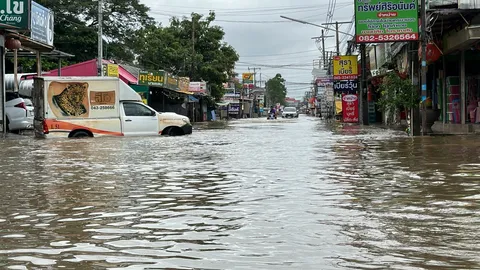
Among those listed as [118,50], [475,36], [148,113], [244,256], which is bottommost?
[244,256]

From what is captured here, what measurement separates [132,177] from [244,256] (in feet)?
17.1

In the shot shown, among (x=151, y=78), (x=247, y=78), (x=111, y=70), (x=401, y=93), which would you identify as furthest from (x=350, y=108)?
(x=247, y=78)

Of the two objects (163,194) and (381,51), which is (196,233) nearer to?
(163,194)

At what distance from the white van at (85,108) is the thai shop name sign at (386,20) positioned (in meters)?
8.24

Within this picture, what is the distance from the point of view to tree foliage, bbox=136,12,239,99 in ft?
180

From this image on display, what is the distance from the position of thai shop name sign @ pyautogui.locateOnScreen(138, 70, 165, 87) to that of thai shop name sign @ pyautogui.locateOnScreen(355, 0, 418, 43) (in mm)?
19668

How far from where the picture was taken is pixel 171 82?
1715 inches

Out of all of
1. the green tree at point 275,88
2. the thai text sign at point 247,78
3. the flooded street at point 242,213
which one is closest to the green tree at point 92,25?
the flooded street at point 242,213

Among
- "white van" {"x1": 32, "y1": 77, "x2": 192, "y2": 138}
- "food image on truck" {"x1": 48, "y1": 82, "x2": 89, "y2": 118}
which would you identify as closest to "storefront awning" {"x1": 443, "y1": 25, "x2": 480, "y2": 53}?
"white van" {"x1": 32, "y1": 77, "x2": 192, "y2": 138}

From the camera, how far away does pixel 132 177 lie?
961 cm

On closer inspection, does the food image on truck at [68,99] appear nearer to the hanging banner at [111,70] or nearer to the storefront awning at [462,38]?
Result: the storefront awning at [462,38]

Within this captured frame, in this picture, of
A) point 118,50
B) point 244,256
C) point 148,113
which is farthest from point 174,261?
point 118,50

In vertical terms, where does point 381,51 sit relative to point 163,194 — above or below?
above

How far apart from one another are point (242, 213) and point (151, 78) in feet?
110
